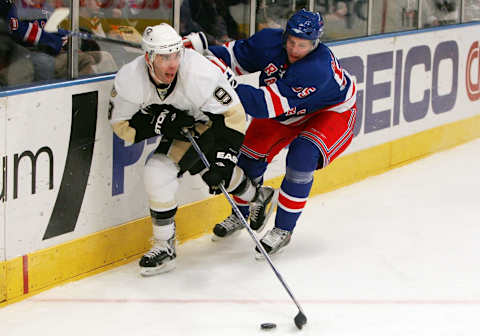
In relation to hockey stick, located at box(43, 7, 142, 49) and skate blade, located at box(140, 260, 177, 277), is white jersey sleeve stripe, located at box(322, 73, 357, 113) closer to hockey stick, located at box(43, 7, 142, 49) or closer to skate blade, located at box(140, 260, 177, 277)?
skate blade, located at box(140, 260, 177, 277)

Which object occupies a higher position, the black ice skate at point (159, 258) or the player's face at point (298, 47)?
the player's face at point (298, 47)

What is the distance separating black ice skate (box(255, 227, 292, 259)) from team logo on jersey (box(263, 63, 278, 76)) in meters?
0.69

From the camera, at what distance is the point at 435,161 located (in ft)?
19.5

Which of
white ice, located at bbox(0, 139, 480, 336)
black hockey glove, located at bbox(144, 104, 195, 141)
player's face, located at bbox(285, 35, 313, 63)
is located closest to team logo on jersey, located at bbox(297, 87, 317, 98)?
player's face, located at bbox(285, 35, 313, 63)

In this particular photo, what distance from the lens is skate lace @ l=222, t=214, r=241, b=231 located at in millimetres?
4255

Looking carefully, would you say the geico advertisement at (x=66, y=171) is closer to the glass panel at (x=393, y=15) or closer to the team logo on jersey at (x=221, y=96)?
the team logo on jersey at (x=221, y=96)

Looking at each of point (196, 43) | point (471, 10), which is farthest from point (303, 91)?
point (471, 10)

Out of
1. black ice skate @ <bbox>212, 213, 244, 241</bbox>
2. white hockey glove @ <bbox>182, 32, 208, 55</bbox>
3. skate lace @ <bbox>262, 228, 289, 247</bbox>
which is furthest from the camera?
black ice skate @ <bbox>212, 213, 244, 241</bbox>

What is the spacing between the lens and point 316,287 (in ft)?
12.1

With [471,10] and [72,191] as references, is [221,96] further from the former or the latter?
[471,10]

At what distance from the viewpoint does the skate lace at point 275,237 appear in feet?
13.2

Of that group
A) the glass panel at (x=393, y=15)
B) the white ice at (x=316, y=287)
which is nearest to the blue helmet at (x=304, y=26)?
the white ice at (x=316, y=287)

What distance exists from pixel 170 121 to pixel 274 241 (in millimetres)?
771

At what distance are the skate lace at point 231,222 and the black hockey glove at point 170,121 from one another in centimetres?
73
